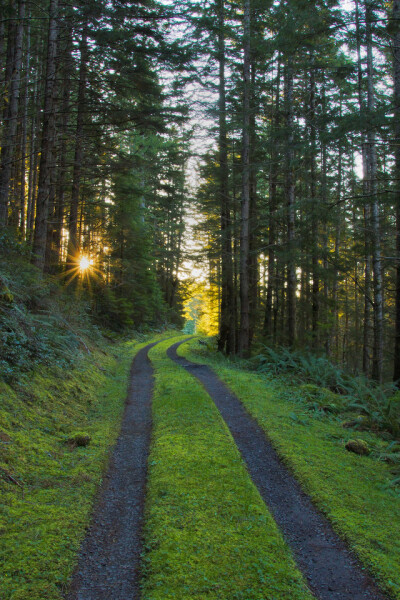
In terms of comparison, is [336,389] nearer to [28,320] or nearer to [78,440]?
[78,440]

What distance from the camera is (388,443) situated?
7.02 m

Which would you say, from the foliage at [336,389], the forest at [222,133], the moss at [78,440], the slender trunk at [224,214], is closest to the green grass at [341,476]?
the foliage at [336,389]

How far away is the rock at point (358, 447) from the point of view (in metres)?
6.48

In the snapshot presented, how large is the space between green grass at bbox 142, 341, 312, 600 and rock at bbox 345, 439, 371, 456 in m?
2.22

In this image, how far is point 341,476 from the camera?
546 cm

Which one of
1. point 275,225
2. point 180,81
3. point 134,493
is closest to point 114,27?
point 180,81

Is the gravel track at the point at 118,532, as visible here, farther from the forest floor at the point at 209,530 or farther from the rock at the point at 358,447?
the rock at the point at 358,447

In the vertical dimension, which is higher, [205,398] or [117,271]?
[117,271]

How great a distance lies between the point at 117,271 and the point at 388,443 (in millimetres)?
24406

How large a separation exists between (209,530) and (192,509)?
1.48 ft

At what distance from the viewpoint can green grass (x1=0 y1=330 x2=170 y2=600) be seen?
324 cm

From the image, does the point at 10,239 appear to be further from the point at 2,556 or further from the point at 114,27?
the point at 2,556

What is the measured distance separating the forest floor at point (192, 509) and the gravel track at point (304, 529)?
0.05 ft

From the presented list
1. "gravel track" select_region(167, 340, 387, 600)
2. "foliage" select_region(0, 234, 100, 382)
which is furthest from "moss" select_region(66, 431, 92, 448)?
"gravel track" select_region(167, 340, 387, 600)
